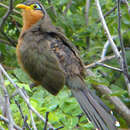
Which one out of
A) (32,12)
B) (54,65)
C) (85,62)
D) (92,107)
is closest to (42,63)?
(54,65)

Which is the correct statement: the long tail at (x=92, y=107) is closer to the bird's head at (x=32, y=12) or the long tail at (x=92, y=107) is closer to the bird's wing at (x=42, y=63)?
the bird's wing at (x=42, y=63)

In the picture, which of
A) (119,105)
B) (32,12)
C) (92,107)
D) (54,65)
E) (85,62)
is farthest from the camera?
(85,62)

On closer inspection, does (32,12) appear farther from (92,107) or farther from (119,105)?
(119,105)

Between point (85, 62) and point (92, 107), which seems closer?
point (92, 107)

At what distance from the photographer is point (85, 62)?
14.4 feet

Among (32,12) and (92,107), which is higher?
(32,12)

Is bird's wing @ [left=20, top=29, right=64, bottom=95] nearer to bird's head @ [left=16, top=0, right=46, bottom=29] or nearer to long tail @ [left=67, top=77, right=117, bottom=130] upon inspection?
long tail @ [left=67, top=77, right=117, bottom=130]

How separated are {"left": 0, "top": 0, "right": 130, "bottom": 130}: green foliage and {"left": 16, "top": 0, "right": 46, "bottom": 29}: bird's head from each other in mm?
84

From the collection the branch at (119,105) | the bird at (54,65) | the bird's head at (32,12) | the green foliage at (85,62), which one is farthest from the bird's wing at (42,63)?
the branch at (119,105)

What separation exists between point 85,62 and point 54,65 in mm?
1070

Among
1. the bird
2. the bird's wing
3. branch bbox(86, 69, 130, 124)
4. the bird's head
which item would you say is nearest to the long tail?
the bird

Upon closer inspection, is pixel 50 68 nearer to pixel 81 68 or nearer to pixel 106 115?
pixel 81 68

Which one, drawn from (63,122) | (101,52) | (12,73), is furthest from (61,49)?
(101,52)

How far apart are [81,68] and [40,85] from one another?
0.49 metres
